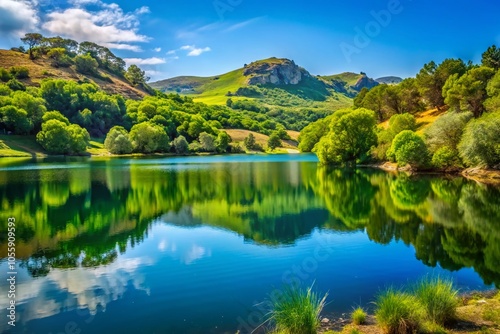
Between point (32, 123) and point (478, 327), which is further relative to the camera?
point (32, 123)

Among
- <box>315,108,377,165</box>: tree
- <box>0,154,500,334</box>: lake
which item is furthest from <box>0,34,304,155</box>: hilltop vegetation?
<box>0,154,500,334</box>: lake

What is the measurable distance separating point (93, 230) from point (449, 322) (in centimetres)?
2401

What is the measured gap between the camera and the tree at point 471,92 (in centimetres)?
8031

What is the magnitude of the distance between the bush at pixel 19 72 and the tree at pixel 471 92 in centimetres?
16574

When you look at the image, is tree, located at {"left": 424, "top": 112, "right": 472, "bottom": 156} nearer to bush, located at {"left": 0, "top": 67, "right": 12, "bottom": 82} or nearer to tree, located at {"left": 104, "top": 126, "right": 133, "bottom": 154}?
tree, located at {"left": 104, "top": 126, "right": 133, "bottom": 154}

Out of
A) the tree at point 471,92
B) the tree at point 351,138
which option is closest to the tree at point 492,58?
the tree at point 471,92

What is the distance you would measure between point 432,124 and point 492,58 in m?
39.6

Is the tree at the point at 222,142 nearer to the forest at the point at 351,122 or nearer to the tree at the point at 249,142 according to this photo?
the forest at the point at 351,122

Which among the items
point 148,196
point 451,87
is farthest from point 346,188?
point 451,87

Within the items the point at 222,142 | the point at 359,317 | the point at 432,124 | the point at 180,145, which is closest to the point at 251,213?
the point at 359,317

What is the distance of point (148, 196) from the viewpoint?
4466cm

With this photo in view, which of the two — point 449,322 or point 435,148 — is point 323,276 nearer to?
point 449,322

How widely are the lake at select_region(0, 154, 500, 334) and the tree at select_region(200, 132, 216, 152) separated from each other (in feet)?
390

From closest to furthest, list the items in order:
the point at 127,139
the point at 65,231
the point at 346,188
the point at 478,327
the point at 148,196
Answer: the point at 478,327 < the point at 65,231 < the point at 148,196 < the point at 346,188 < the point at 127,139
